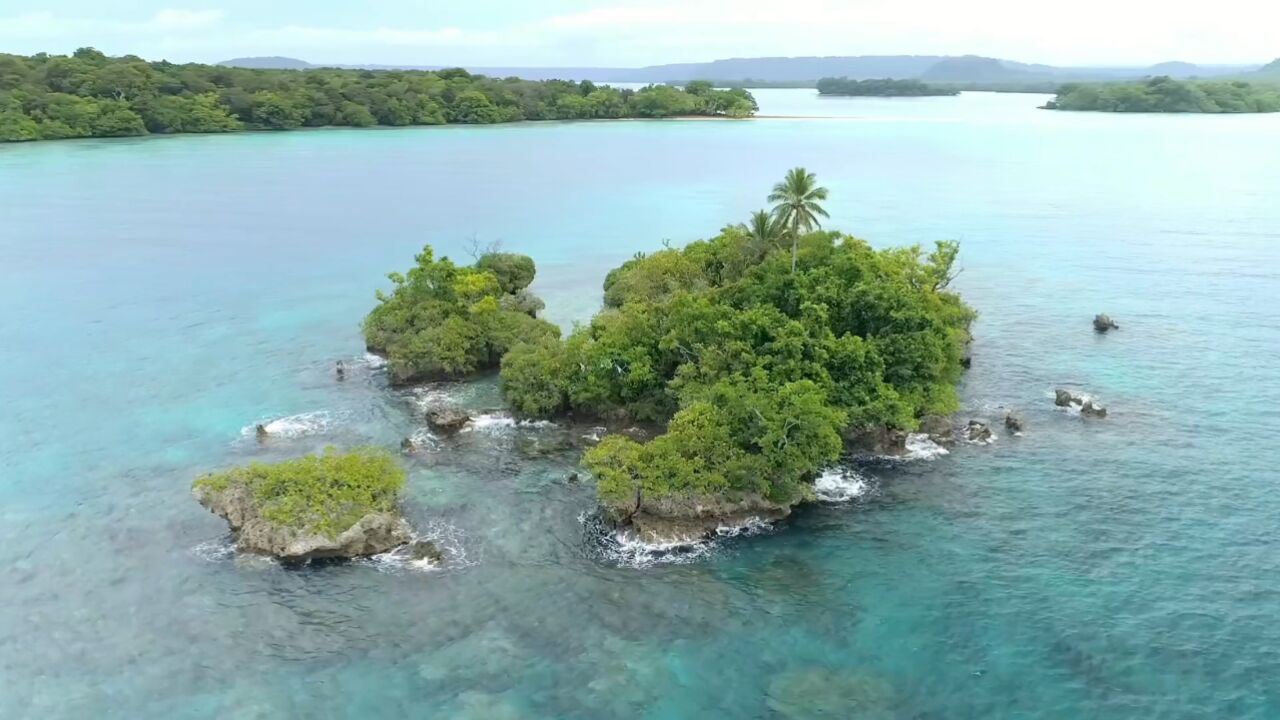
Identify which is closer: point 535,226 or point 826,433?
point 826,433

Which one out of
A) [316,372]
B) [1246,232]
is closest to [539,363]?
[316,372]

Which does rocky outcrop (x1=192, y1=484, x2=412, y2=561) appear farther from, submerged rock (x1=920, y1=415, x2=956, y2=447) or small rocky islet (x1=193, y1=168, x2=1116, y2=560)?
submerged rock (x1=920, y1=415, x2=956, y2=447)

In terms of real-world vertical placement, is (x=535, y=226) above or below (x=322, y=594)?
above

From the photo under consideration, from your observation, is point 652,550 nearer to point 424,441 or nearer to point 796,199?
point 424,441

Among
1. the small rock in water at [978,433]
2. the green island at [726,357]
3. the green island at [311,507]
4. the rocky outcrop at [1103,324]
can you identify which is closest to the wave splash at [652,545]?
the green island at [726,357]

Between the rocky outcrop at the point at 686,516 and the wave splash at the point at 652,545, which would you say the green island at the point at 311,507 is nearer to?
the wave splash at the point at 652,545

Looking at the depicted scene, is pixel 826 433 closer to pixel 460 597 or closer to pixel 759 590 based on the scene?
pixel 759 590

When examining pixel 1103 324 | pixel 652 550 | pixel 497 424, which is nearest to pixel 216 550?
pixel 497 424

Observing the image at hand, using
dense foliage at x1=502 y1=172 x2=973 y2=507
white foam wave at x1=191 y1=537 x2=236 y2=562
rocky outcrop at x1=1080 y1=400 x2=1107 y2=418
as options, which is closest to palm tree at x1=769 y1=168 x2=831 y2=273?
dense foliage at x1=502 y1=172 x2=973 y2=507
